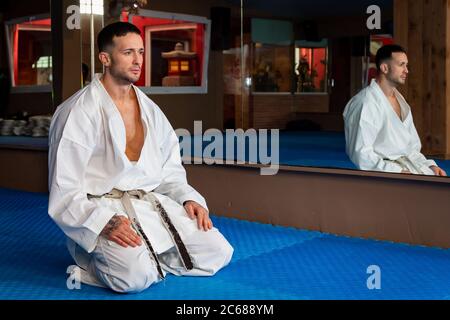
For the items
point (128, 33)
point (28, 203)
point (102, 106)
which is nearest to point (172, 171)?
point (102, 106)

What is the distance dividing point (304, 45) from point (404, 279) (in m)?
1.58

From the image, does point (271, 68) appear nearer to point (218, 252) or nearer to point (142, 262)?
point (218, 252)

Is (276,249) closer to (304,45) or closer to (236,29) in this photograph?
(304,45)

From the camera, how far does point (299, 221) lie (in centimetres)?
432

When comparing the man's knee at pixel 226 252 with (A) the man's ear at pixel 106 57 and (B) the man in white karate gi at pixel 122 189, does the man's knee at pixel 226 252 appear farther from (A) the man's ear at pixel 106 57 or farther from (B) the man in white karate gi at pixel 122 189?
(A) the man's ear at pixel 106 57

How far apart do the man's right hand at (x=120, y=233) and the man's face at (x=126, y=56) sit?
0.71 metres

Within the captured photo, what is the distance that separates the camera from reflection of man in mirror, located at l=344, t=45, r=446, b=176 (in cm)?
366

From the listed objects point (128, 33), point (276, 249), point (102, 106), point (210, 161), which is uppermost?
point (128, 33)

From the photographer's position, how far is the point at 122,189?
305 cm

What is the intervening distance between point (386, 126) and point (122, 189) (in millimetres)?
1737

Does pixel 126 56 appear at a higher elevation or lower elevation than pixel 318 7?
lower

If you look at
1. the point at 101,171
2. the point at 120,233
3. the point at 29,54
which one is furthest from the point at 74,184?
the point at 29,54

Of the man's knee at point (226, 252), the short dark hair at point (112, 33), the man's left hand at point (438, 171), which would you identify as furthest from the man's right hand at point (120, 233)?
the man's left hand at point (438, 171)

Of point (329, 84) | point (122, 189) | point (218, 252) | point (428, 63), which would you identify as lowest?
point (218, 252)
